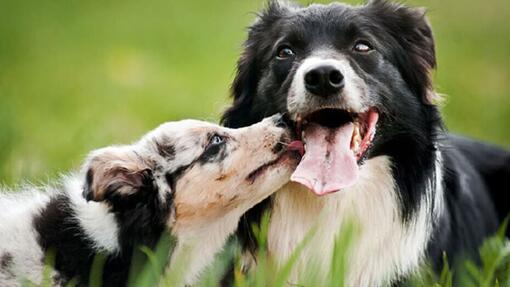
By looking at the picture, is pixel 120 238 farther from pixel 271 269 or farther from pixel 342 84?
pixel 342 84

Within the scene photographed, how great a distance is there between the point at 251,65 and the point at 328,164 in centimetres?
84

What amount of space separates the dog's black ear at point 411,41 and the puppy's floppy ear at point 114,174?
142cm

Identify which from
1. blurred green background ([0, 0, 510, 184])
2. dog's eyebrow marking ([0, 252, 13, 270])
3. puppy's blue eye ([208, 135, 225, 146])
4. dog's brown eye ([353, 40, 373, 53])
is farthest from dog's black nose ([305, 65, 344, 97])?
blurred green background ([0, 0, 510, 184])

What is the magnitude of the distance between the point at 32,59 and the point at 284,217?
775cm

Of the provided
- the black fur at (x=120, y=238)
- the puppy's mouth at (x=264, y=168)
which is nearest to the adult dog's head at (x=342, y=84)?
the puppy's mouth at (x=264, y=168)

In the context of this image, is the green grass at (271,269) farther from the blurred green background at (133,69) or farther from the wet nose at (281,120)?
the blurred green background at (133,69)

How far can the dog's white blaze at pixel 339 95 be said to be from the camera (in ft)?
16.3

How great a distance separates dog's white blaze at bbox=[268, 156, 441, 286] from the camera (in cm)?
538

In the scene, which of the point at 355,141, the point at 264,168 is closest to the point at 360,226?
the point at 355,141

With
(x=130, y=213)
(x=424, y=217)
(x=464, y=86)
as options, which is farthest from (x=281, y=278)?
(x=464, y=86)

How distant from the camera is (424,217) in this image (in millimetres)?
5535

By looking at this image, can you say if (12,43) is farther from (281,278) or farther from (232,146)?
(281,278)

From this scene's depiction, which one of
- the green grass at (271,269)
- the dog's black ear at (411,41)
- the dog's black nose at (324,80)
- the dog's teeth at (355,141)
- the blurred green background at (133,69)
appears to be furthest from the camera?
the blurred green background at (133,69)

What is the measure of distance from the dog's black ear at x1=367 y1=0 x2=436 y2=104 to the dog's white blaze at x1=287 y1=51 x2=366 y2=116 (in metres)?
0.46
